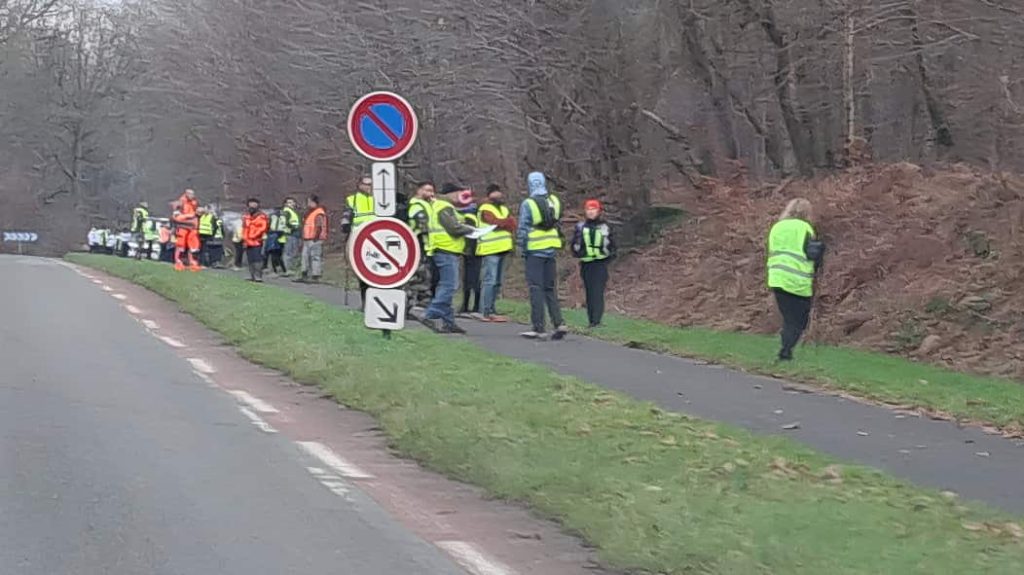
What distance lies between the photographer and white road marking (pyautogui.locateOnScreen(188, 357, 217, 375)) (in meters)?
15.1

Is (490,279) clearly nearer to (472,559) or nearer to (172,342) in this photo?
(172,342)

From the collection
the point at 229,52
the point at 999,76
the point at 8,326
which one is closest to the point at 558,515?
the point at 8,326

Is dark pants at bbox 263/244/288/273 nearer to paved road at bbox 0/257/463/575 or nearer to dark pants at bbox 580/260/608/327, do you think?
dark pants at bbox 580/260/608/327

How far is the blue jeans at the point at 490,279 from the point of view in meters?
20.8

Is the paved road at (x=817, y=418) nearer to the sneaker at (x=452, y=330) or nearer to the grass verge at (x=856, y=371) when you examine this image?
A: the grass verge at (x=856, y=371)

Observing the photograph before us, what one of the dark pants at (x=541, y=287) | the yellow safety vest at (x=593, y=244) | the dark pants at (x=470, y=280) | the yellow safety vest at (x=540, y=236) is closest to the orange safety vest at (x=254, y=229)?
the dark pants at (x=470, y=280)

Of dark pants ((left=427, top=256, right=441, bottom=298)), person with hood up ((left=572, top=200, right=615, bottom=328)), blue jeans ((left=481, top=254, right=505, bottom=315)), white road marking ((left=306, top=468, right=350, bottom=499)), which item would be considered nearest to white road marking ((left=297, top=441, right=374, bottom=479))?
white road marking ((left=306, top=468, right=350, bottom=499))

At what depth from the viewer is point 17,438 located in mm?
10672

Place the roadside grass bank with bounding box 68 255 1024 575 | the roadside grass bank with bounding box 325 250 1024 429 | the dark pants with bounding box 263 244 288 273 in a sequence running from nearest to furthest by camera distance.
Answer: the roadside grass bank with bounding box 68 255 1024 575
the roadside grass bank with bounding box 325 250 1024 429
the dark pants with bounding box 263 244 288 273

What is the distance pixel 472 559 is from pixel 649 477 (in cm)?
182

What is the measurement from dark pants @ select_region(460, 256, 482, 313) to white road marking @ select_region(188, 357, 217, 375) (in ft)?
19.0

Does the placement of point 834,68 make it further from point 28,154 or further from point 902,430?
point 28,154

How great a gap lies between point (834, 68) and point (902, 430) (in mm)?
17344

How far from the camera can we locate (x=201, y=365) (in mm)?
15625
